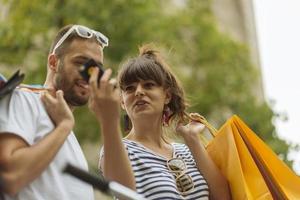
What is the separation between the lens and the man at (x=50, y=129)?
278 cm

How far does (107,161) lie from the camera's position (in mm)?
3037

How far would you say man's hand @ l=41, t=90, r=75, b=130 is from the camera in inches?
117

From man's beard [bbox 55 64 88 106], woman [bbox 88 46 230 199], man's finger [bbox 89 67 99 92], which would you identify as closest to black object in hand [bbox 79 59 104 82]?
man's finger [bbox 89 67 99 92]

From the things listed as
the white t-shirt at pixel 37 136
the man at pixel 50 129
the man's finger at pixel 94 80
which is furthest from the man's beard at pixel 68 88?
the man's finger at pixel 94 80

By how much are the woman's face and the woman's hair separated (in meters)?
0.03

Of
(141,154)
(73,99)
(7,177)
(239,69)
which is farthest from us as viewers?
(239,69)

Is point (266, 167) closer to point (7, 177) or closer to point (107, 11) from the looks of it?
point (7, 177)

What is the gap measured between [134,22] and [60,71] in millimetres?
10710

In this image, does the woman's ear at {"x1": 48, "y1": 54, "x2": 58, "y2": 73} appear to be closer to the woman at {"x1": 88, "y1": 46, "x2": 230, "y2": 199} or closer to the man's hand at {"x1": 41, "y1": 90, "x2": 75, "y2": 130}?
the man's hand at {"x1": 41, "y1": 90, "x2": 75, "y2": 130}

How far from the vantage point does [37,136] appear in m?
2.96

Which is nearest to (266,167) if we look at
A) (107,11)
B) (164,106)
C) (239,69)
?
(164,106)

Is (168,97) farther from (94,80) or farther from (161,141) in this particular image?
(94,80)

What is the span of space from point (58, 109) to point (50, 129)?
86 mm

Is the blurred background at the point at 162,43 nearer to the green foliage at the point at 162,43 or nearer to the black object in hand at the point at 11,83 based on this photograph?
the green foliage at the point at 162,43
